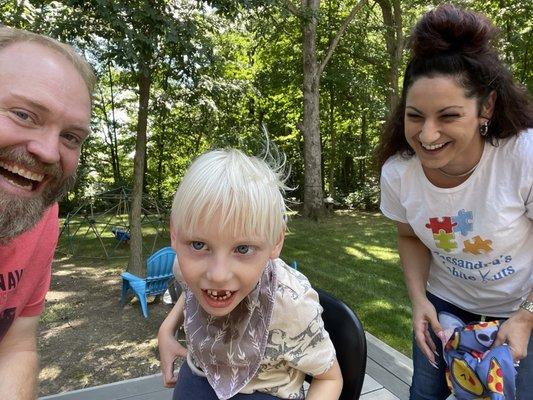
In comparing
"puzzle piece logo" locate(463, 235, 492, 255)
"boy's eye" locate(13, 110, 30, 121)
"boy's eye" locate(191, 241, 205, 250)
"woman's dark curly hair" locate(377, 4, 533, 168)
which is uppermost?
"woman's dark curly hair" locate(377, 4, 533, 168)

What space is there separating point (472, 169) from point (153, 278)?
11.3 ft

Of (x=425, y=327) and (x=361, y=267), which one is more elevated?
(x=425, y=327)

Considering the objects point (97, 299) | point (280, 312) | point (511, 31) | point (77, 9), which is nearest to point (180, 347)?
point (280, 312)

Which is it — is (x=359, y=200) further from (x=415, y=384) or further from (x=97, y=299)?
(x=415, y=384)

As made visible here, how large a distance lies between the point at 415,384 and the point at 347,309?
689mm

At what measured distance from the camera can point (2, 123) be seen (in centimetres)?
117

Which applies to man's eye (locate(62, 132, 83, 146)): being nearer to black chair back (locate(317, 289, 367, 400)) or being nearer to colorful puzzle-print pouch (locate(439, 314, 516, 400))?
black chair back (locate(317, 289, 367, 400))

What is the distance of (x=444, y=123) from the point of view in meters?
1.29

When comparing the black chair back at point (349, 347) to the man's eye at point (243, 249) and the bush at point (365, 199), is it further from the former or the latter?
the bush at point (365, 199)

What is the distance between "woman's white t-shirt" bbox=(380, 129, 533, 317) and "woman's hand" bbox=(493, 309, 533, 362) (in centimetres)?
13

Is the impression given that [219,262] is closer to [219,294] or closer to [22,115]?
[219,294]

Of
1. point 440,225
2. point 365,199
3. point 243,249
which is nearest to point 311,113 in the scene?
point 365,199

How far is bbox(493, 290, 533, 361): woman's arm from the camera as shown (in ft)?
4.19

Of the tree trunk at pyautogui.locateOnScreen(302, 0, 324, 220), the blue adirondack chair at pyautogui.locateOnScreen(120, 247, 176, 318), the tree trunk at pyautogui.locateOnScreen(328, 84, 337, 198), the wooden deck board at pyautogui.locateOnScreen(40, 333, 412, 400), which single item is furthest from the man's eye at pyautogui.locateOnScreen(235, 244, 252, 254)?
the tree trunk at pyautogui.locateOnScreen(328, 84, 337, 198)
